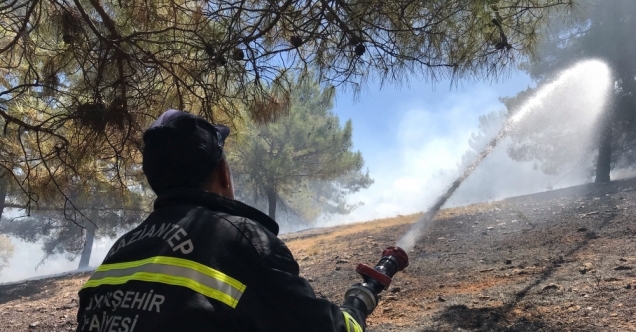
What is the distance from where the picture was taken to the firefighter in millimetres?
1004

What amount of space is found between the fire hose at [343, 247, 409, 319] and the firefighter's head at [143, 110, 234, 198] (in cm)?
63

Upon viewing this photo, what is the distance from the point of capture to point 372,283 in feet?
5.75

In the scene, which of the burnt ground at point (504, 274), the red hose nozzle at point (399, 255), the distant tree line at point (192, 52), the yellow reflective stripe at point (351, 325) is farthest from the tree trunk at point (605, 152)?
the yellow reflective stripe at point (351, 325)

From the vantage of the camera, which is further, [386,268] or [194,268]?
[386,268]

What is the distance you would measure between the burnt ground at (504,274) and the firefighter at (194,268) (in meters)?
2.85

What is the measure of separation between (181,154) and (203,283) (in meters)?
0.38

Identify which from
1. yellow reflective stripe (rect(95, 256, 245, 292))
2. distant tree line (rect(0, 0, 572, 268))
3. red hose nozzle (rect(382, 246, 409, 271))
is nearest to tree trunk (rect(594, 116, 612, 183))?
distant tree line (rect(0, 0, 572, 268))

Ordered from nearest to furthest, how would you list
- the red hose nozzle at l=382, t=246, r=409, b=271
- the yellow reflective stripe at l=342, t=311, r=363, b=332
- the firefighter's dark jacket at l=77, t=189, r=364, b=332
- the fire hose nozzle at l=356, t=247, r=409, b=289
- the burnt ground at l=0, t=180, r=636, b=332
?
1. the firefighter's dark jacket at l=77, t=189, r=364, b=332
2. the yellow reflective stripe at l=342, t=311, r=363, b=332
3. the fire hose nozzle at l=356, t=247, r=409, b=289
4. the red hose nozzle at l=382, t=246, r=409, b=271
5. the burnt ground at l=0, t=180, r=636, b=332

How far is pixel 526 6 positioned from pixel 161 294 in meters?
4.02

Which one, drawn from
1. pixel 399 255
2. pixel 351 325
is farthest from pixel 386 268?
pixel 351 325

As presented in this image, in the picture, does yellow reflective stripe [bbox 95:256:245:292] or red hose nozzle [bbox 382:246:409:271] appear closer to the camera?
yellow reflective stripe [bbox 95:256:245:292]

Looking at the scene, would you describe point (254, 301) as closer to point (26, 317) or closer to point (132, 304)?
point (132, 304)

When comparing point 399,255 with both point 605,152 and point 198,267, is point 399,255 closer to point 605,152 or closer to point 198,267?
point 198,267

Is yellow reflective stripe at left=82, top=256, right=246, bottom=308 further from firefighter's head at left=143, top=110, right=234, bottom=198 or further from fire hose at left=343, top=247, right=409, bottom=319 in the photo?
fire hose at left=343, top=247, right=409, bottom=319
